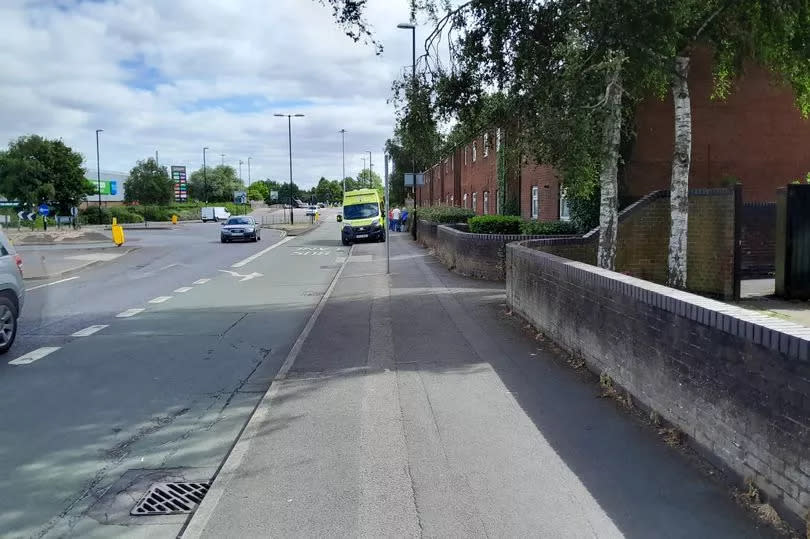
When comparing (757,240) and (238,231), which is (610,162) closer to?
(757,240)

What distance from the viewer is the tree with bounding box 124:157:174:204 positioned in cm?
9212

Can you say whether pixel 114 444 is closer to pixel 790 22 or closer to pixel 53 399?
pixel 53 399

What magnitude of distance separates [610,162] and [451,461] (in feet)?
25.7

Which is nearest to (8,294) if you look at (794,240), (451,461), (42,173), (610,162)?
(451,461)

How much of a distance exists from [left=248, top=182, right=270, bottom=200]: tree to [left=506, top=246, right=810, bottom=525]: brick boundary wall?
17226 cm

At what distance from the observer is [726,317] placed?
4406mm

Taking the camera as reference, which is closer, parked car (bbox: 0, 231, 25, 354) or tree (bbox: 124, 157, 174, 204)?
parked car (bbox: 0, 231, 25, 354)

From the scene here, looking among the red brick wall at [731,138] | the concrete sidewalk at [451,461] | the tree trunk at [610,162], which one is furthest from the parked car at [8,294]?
the red brick wall at [731,138]

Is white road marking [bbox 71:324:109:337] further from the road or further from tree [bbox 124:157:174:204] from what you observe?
tree [bbox 124:157:174:204]

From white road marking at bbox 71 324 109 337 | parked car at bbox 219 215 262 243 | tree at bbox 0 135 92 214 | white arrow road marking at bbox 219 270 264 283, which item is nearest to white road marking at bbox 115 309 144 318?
white road marking at bbox 71 324 109 337

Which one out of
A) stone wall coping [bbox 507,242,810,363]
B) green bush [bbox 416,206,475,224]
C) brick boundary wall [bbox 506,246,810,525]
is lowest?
brick boundary wall [bbox 506,246,810,525]

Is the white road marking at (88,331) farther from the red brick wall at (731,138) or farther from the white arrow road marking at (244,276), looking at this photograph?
the red brick wall at (731,138)

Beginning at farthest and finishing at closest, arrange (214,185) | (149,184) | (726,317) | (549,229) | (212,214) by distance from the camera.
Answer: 1. (214,185)
2. (149,184)
3. (212,214)
4. (549,229)
5. (726,317)

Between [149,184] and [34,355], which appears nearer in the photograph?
[34,355]
